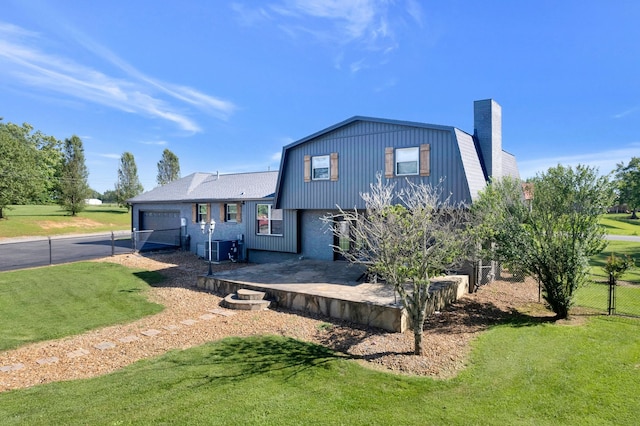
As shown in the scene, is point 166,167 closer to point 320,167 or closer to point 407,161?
point 320,167

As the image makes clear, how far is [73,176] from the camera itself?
36.0 metres

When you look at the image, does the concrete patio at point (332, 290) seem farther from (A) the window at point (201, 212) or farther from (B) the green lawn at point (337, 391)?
(A) the window at point (201, 212)

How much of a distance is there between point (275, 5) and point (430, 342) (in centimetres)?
1130

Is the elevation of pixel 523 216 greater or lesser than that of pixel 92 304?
greater

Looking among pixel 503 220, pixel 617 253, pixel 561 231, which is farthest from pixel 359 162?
pixel 617 253

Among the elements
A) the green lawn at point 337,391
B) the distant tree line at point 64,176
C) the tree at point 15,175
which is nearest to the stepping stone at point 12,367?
the green lawn at point 337,391

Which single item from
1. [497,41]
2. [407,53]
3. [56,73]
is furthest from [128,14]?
[497,41]

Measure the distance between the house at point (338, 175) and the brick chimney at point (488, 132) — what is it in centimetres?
3

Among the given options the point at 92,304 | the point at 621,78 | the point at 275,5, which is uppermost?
the point at 275,5

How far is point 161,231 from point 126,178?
1130 inches

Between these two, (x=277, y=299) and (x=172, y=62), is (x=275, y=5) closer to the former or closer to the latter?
(x=172, y=62)

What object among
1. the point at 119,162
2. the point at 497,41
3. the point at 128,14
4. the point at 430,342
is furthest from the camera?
the point at 119,162

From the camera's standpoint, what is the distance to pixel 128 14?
11.1m

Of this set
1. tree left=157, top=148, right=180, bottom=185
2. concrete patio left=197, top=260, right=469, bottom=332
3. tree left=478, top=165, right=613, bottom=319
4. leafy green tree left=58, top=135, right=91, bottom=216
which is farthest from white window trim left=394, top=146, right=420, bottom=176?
tree left=157, top=148, right=180, bottom=185
